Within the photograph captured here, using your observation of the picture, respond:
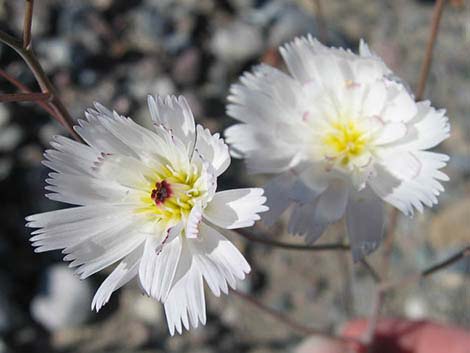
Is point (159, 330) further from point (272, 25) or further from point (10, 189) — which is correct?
point (272, 25)

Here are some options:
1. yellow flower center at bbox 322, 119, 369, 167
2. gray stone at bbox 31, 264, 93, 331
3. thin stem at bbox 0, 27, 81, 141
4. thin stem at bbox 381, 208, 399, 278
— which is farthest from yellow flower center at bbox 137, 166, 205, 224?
gray stone at bbox 31, 264, 93, 331

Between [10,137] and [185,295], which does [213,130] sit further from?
[185,295]

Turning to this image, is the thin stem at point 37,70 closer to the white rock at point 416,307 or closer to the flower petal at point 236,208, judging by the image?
the flower petal at point 236,208

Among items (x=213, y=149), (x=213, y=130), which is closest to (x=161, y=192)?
(x=213, y=149)

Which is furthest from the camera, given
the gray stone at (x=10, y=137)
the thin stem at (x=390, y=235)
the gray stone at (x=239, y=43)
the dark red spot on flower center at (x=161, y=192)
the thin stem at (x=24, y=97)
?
the gray stone at (x=239, y=43)

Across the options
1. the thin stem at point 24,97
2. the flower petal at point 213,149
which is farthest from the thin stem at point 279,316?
the thin stem at point 24,97

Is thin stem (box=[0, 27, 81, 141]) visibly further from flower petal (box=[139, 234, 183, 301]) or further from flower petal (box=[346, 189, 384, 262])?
flower petal (box=[346, 189, 384, 262])
